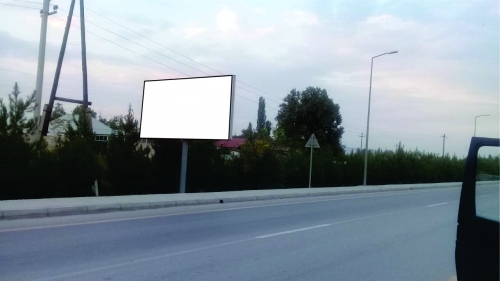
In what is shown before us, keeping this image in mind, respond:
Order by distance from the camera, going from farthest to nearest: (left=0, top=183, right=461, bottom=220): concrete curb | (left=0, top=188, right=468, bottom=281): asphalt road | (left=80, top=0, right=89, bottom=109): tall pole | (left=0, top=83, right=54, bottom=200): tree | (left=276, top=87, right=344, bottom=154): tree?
1. (left=276, top=87, right=344, bottom=154): tree
2. (left=80, top=0, right=89, bottom=109): tall pole
3. (left=0, top=83, right=54, bottom=200): tree
4. (left=0, top=183, right=461, bottom=220): concrete curb
5. (left=0, top=188, right=468, bottom=281): asphalt road

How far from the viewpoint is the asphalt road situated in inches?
317

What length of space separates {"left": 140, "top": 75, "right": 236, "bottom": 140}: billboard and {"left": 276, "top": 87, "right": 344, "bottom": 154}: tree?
30417mm

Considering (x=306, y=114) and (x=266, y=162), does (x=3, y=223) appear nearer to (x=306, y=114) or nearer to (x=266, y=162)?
(x=266, y=162)

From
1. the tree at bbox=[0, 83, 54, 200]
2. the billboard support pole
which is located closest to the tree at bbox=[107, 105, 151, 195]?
the billboard support pole

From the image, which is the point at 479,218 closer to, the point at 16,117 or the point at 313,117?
the point at 16,117

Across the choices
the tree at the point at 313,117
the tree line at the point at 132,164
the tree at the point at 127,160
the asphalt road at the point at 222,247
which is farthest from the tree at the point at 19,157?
the tree at the point at 313,117

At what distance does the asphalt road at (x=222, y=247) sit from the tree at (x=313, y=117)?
122 ft

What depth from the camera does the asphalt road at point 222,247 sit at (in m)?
8.06

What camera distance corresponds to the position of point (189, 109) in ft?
73.5

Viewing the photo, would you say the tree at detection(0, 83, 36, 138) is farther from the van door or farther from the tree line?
the van door

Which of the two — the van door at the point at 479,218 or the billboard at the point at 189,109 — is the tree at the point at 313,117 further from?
the van door at the point at 479,218

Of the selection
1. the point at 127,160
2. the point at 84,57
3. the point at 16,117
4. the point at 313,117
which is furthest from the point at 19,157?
the point at 313,117

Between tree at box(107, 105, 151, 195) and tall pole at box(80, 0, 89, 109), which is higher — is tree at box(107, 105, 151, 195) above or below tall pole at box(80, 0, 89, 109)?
below

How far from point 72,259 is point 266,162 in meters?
20.0
